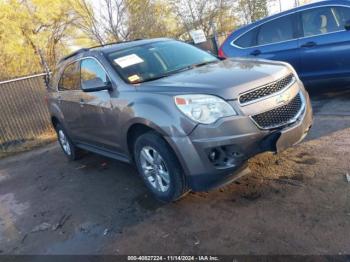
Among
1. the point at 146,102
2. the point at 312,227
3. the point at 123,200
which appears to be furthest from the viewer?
the point at 123,200

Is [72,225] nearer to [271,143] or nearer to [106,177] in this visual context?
[106,177]

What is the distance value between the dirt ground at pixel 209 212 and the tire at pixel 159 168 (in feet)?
0.64

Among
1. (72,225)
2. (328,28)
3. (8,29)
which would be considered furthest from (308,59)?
(8,29)

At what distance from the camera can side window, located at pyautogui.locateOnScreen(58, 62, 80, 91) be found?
18.5 ft

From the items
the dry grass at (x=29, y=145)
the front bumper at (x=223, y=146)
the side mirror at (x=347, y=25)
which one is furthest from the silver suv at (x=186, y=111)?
the dry grass at (x=29, y=145)

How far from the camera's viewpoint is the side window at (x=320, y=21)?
253 inches

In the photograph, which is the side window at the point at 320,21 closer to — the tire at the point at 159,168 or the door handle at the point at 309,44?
the door handle at the point at 309,44

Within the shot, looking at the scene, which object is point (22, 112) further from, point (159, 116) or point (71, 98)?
point (159, 116)

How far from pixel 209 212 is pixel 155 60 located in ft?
6.64

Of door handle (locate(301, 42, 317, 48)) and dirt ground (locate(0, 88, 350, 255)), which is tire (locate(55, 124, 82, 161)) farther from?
door handle (locate(301, 42, 317, 48))

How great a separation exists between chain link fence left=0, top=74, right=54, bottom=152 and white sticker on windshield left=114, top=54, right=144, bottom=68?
5.82m

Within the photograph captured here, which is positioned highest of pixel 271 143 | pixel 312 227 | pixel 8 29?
pixel 8 29

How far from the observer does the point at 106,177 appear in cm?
559

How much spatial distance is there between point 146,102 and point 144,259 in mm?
1555
